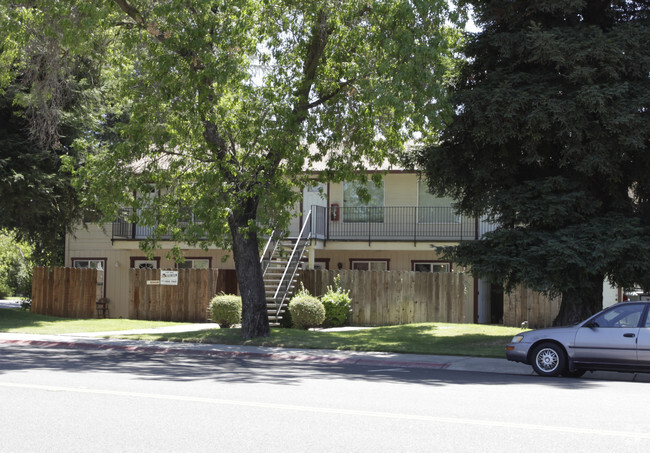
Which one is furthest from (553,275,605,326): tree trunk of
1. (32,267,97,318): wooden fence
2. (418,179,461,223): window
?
(32,267,97,318): wooden fence

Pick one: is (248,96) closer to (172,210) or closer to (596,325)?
(172,210)

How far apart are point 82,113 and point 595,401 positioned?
2082 centimetres

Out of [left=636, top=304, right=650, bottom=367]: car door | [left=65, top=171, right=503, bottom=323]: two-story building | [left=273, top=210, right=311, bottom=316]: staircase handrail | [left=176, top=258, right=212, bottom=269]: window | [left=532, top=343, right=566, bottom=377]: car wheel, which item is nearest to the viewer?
[left=636, top=304, right=650, bottom=367]: car door

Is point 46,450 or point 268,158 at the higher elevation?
point 268,158

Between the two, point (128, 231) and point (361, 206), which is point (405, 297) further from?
point (128, 231)

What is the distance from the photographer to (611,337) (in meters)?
13.9

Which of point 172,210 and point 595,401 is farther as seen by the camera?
point 172,210

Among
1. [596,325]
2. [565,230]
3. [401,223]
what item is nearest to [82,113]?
[401,223]

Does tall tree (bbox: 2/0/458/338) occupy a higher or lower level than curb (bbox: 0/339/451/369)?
higher

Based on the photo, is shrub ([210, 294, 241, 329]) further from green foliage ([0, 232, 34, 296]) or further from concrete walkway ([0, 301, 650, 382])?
green foliage ([0, 232, 34, 296])

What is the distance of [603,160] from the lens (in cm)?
1728

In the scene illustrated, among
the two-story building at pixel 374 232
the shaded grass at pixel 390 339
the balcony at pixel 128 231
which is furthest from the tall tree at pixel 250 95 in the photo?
the balcony at pixel 128 231

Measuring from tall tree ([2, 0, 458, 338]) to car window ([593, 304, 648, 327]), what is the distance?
5505mm

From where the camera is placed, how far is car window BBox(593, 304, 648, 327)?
45.7ft
